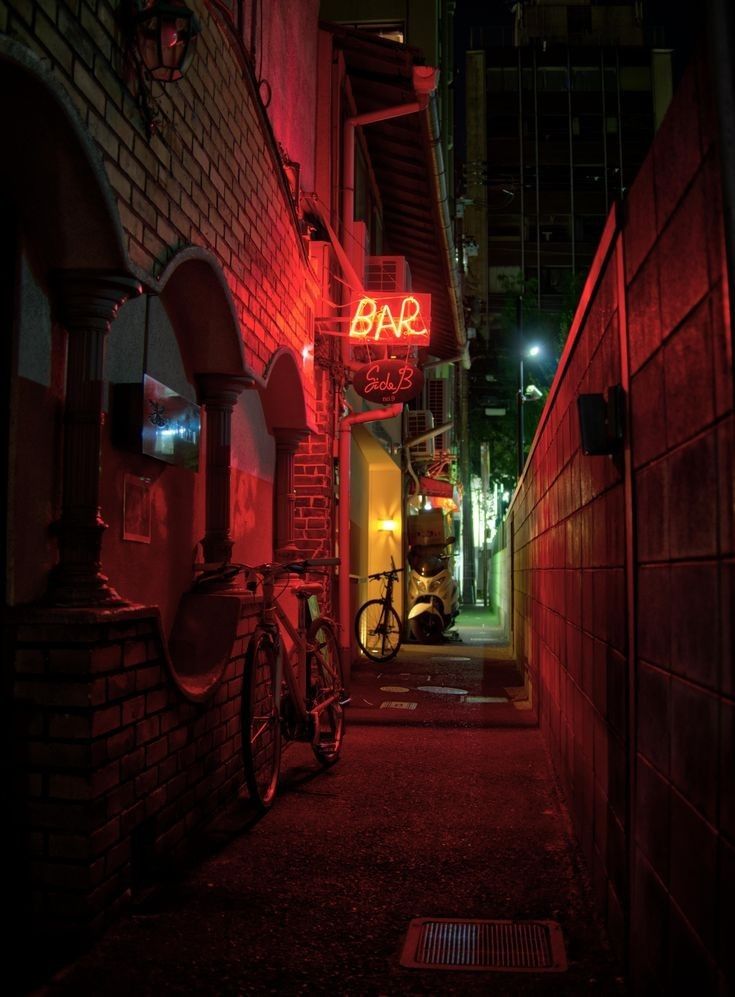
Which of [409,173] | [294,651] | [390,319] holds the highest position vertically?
[409,173]

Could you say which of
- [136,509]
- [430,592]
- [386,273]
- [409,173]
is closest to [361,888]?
[136,509]

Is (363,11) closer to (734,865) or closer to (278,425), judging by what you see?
(278,425)

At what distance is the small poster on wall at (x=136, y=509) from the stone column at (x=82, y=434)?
75cm

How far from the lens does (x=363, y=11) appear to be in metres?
15.4

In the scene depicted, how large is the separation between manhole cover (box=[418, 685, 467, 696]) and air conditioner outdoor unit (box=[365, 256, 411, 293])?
6045 millimetres

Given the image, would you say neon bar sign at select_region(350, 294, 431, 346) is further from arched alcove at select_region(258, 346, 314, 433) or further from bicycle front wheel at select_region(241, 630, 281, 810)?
bicycle front wheel at select_region(241, 630, 281, 810)

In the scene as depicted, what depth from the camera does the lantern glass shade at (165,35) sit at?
395 centimetres

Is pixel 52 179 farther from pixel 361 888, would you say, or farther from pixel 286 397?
pixel 286 397

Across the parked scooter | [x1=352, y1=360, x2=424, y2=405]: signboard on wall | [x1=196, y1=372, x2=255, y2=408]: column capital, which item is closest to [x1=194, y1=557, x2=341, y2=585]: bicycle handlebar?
[x1=196, y1=372, x2=255, y2=408]: column capital

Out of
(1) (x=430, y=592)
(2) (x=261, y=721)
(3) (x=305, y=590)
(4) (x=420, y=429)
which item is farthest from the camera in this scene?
(4) (x=420, y=429)

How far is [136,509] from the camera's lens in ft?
15.0

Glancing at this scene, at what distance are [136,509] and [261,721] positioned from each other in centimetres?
152

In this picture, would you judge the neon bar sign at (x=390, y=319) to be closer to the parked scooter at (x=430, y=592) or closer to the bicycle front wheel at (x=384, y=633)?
the bicycle front wheel at (x=384, y=633)

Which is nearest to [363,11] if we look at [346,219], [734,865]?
[346,219]
